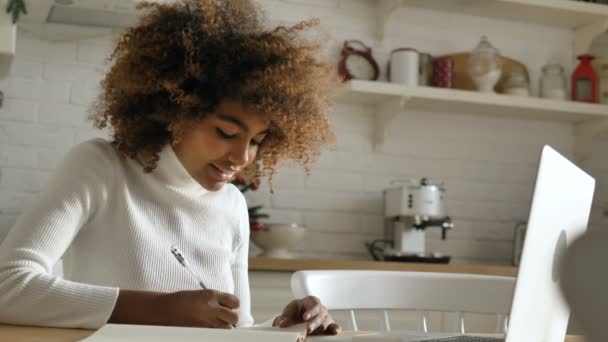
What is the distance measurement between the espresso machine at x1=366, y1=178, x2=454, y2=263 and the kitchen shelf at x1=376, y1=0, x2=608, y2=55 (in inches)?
28.8

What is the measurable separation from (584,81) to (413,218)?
1064mm

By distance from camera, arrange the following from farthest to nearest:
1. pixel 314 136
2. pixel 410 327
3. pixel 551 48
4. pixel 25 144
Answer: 1. pixel 551 48
2. pixel 25 144
3. pixel 410 327
4. pixel 314 136

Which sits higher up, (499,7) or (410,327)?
(499,7)

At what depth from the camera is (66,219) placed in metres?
1.20

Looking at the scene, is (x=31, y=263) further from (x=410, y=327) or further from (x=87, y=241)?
(x=410, y=327)

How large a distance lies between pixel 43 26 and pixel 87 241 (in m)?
1.68

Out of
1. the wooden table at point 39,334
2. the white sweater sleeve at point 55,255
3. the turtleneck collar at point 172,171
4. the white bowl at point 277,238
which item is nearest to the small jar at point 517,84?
the white bowl at point 277,238

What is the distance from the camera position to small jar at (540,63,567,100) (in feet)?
11.0

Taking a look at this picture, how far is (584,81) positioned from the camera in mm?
3387

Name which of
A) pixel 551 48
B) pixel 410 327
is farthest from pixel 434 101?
pixel 410 327

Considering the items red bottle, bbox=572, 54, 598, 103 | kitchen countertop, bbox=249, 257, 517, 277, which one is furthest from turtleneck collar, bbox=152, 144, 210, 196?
red bottle, bbox=572, 54, 598, 103

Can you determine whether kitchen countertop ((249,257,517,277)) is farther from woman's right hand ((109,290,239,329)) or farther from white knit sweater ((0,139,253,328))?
woman's right hand ((109,290,239,329))

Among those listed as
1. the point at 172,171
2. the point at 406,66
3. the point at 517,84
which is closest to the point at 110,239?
the point at 172,171

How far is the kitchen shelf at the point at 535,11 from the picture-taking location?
327cm
